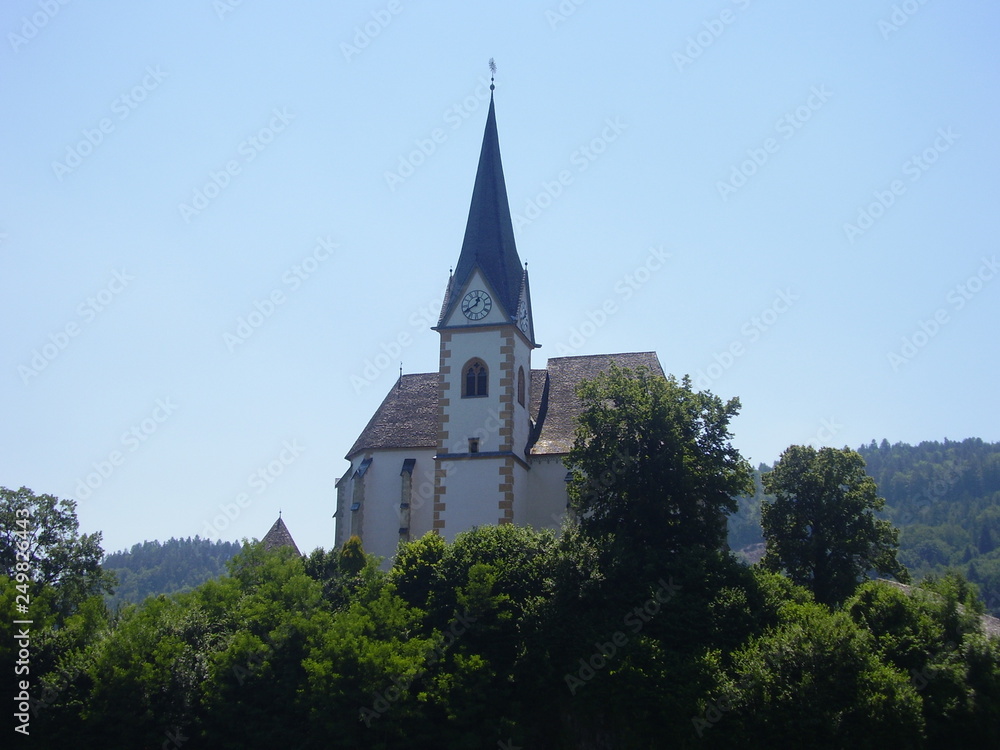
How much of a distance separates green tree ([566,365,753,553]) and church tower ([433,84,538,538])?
622cm

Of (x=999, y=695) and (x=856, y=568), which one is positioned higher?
(x=856, y=568)

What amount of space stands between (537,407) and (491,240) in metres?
8.13

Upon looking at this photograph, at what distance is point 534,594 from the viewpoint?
3316 cm

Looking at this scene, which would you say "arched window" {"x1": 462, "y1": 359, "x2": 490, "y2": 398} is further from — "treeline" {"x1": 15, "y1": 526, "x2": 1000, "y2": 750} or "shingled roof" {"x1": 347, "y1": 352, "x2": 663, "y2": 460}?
"treeline" {"x1": 15, "y1": 526, "x2": 1000, "y2": 750}

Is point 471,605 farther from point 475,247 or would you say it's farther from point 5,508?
point 5,508

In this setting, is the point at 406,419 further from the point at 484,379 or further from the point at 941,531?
the point at 941,531

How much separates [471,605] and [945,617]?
1450cm

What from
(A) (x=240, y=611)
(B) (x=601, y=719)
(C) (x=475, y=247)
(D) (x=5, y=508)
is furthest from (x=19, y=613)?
(C) (x=475, y=247)

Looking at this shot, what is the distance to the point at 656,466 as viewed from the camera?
34.4m

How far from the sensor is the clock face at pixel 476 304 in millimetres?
44062

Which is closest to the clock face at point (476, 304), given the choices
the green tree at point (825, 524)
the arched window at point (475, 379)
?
the arched window at point (475, 379)

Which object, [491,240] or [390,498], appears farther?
[390,498]

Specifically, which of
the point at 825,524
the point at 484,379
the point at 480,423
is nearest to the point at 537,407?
the point at 484,379

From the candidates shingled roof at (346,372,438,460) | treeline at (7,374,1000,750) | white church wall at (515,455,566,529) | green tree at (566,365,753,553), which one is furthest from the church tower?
green tree at (566,365,753,553)
